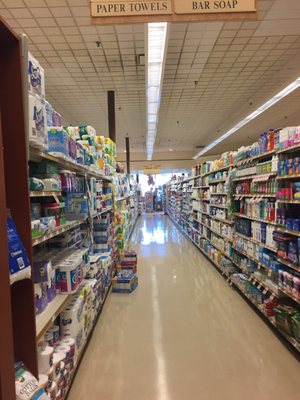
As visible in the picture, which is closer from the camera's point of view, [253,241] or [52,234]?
[52,234]

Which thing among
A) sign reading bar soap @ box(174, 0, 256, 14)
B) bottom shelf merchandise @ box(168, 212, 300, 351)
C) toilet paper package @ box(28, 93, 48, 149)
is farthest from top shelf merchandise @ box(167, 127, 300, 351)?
toilet paper package @ box(28, 93, 48, 149)

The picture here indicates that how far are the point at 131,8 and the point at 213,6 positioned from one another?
656 millimetres

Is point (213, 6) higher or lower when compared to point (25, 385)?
higher

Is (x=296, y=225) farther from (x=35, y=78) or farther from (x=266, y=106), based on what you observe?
(x=266, y=106)

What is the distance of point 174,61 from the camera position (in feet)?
21.0

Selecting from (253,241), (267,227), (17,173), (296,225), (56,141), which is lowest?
(253,241)

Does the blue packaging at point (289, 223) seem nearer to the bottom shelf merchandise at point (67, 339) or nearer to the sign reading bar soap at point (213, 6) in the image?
the sign reading bar soap at point (213, 6)

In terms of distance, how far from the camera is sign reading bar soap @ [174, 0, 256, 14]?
2334 mm

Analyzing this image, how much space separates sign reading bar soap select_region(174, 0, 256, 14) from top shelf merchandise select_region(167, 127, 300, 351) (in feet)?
4.46

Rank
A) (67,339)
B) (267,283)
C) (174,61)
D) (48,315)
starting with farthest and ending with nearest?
(174,61) → (267,283) → (67,339) → (48,315)

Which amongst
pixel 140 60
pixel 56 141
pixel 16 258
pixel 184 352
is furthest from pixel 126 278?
pixel 140 60

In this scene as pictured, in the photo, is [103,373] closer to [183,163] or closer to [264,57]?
[264,57]

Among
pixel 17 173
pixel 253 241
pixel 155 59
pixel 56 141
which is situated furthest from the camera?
pixel 155 59

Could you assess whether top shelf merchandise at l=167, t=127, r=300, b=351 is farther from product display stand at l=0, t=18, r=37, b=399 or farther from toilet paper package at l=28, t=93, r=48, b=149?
product display stand at l=0, t=18, r=37, b=399
